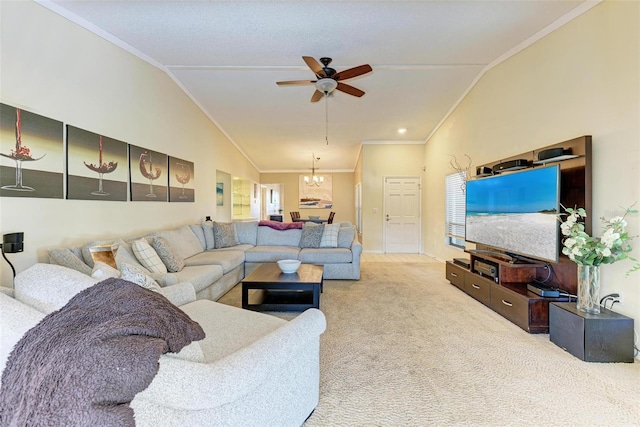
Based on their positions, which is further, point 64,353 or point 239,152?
point 239,152

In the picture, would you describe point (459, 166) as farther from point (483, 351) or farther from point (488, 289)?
point (483, 351)

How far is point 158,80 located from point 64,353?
4.05 metres

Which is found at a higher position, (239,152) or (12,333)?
(239,152)

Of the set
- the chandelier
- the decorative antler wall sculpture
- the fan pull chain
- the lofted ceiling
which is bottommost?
the decorative antler wall sculpture

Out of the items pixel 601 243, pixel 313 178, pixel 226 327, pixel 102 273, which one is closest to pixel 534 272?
pixel 601 243

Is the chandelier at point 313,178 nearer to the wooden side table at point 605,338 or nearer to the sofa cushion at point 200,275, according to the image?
the sofa cushion at point 200,275

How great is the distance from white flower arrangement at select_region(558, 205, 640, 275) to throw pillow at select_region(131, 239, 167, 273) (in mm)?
3746

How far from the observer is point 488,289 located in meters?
3.14

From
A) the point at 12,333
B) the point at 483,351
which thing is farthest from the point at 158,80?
the point at 483,351

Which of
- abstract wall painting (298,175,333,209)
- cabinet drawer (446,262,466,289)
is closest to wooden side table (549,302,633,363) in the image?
cabinet drawer (446,262,466,289)

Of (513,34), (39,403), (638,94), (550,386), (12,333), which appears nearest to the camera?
(39,403)

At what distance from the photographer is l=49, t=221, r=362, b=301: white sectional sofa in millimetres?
3156

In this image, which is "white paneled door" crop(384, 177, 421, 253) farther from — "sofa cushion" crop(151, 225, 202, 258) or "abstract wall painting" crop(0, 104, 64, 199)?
"abstract wall painting" crop(0, 104, 64, 199)

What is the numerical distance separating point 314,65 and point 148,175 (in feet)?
8.50
